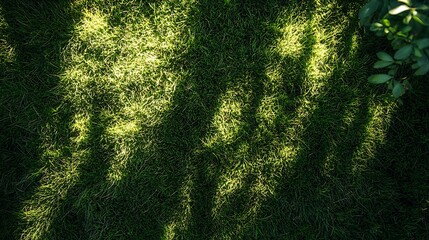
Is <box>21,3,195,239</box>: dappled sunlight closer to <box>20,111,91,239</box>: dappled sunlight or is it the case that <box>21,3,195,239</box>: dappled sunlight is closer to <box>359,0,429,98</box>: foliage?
<box>20,111,91,239</box>: dappled sunlight

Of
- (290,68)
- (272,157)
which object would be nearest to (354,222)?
(272,157)

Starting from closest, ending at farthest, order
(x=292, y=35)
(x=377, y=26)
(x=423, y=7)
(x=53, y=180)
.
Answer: (x=423, y=7)
(x=377, y=26)
(x=53, y=180)
(x=292, y=35)

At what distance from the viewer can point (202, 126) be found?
8.45 feet

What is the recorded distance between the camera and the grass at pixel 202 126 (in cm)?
252

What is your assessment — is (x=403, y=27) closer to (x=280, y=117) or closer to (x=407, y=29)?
(x=407, y=29)

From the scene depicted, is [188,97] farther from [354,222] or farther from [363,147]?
[354,222]

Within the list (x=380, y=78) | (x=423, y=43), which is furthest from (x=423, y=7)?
(x=380, y=78)

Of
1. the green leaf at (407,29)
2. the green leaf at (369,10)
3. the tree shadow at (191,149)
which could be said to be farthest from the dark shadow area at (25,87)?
the green leaf at (407,29)

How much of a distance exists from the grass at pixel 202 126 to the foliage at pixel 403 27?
34 cm

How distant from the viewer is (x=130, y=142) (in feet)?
8.37

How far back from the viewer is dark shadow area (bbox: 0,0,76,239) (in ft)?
8.24

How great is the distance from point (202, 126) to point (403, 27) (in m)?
1.53

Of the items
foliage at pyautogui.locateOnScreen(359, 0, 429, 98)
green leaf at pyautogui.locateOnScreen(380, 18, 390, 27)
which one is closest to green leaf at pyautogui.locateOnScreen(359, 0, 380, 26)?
foliage at pyautogui.locateOnScreen(359, 0, 429, 98)

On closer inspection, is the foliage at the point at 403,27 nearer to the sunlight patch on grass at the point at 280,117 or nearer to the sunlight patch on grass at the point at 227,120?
the sunlight patch on grass at the point at 280,117
